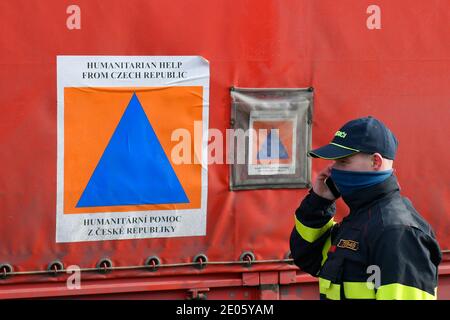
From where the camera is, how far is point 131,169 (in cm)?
349

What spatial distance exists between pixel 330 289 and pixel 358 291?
0.11m

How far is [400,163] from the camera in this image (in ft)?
12.6

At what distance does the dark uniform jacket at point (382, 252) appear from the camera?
87.2 inches

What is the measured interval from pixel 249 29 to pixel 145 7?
50 centimetres

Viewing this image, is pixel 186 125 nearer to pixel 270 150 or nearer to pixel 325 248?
pixel 270 150

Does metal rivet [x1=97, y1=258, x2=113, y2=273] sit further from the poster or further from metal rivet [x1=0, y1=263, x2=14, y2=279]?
metal rivet [x1=0, y1=263, x2=14, y2=279]

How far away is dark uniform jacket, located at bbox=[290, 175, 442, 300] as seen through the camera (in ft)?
7.27

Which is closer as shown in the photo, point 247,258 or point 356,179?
point 356,179

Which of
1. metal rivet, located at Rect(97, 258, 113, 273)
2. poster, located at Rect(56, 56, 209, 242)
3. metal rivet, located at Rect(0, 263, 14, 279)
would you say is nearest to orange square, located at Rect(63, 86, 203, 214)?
poster, located at Rect(56, 56, 209, 242)

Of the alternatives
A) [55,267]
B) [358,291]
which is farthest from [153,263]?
[358,291]

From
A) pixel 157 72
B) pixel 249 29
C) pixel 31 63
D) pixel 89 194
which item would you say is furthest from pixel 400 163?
pixel 31 63

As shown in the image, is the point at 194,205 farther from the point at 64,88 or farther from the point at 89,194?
the point at 64,88

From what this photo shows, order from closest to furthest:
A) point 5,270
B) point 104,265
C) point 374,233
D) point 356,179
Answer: point 374,233 → point 356,179 → point 5,270 → point 104,265

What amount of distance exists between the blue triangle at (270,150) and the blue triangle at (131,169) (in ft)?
1.45
